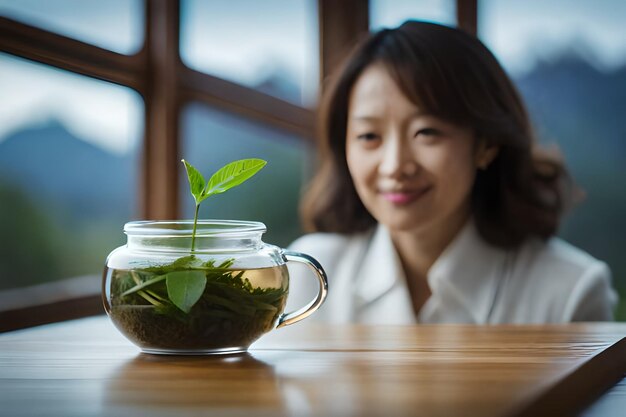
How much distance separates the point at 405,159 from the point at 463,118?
0.15 m

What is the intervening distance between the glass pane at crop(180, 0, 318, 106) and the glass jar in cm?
139

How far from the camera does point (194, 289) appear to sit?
0.77 metres

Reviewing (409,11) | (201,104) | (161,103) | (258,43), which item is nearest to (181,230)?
(161,103)

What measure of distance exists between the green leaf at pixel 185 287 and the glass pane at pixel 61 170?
0.98m

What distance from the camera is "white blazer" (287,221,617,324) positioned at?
1635 millimetres

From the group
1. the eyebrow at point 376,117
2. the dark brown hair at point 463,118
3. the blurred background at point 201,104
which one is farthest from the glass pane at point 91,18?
the eyebrow at point 376,117

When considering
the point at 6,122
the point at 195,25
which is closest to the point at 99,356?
the point at 6,122

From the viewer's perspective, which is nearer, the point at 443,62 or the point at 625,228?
the point at 443,62

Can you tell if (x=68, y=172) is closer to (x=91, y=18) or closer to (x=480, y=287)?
(x=91, y=18)

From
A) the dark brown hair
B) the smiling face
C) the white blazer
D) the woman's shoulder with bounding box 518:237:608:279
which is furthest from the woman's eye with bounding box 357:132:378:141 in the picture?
the woman's shoulder with bounding box 518:237:608:279

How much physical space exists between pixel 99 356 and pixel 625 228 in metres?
2.20

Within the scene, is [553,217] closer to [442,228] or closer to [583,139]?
[442,228]

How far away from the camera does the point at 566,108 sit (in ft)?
9.11

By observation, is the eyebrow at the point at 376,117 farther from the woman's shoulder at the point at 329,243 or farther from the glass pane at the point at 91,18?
the glass pane at the point at 91,18
